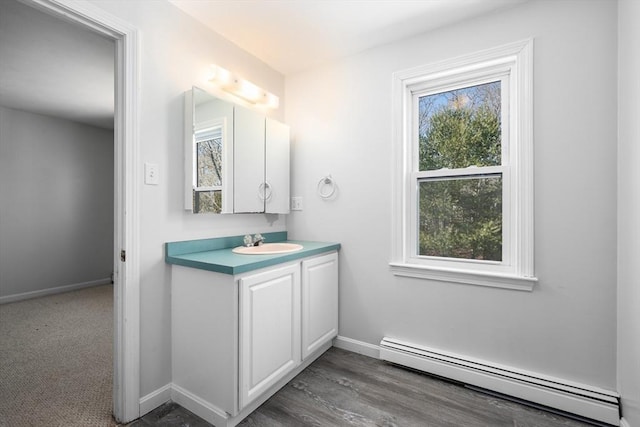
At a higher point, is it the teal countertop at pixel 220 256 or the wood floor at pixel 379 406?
the teal countertop at pixel 220 256

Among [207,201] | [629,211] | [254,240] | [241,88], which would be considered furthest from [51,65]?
[629,211]

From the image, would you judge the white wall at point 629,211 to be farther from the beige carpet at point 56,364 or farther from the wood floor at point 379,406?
the beige carpet at point 56,364

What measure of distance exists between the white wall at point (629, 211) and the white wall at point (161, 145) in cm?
223

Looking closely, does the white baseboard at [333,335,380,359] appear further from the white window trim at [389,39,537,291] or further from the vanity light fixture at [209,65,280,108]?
the vanity light fixture at [209,65,280,108]

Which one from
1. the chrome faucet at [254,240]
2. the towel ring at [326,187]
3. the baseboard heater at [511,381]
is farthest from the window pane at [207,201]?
the baseboard heater at [511,381]

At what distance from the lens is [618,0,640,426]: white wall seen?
51.4 inches

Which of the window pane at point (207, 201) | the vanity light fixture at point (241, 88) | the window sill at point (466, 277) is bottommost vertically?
the window sill at point (466, 277)

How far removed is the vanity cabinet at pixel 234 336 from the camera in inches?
58.4

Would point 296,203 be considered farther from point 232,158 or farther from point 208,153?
point 208,153

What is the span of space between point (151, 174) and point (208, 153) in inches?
14.2

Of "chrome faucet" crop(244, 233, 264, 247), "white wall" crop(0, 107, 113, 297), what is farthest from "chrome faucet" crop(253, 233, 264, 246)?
"white wall" crop(0, 107, 113, 297)

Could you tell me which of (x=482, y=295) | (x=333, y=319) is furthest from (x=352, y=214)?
(x=482, y=295)

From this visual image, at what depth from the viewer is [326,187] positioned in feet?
8.03

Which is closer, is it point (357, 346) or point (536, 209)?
point (536, 209)
